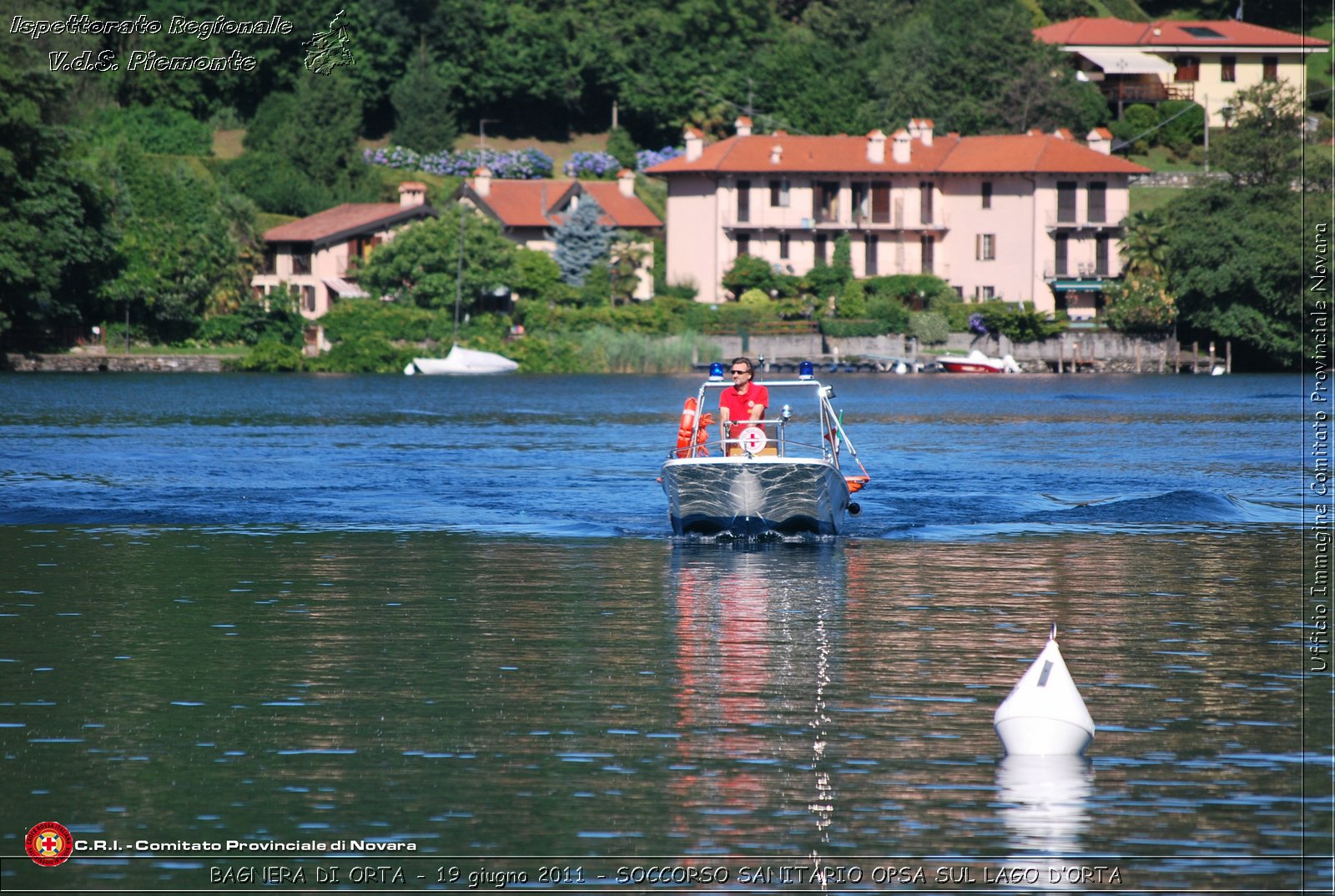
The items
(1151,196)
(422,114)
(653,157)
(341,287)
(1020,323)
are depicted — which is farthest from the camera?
(422,114)

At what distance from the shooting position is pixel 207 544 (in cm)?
3077

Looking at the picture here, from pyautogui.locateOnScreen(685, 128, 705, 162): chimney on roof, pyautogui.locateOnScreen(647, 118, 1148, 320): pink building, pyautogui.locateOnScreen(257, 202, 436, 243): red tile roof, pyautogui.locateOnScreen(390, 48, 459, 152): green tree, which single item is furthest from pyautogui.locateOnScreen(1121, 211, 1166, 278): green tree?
pyautogui.locateOnScreen(390, 48, 459, 152): green tree

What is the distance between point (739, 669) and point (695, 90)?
13258 cm

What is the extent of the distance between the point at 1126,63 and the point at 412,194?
204 feet

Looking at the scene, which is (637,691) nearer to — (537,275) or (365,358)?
(365,358)

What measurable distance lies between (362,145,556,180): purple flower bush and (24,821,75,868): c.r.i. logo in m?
127

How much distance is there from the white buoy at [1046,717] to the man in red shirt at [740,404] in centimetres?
1383

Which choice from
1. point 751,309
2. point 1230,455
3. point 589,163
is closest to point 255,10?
point 589,163

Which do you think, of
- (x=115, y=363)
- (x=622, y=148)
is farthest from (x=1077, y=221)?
(x=115, y=363)

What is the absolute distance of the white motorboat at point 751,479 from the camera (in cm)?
2880

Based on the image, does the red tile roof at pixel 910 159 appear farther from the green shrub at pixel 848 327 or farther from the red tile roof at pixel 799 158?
the green shrub at pixel 848 327

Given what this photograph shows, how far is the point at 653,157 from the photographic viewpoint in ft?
467

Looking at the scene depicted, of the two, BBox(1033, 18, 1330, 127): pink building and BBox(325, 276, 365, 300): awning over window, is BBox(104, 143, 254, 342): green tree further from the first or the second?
BBox(1033, 18, 1330, 127): pink building

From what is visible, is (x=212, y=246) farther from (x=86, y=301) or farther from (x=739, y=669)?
(x=739, y=669)
